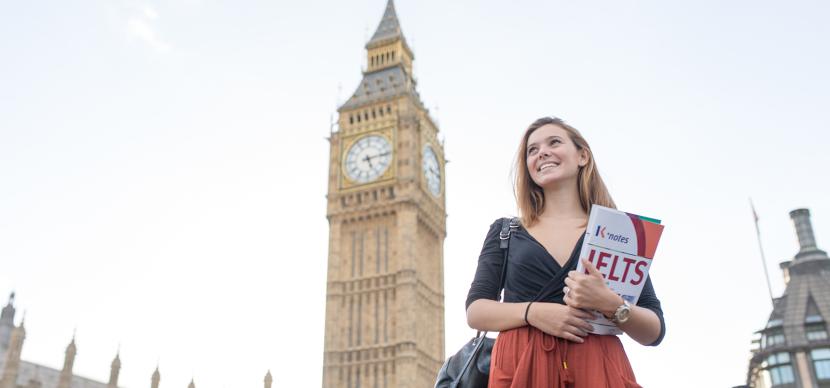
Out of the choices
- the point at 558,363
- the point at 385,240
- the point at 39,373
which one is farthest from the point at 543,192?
the point at 39,373

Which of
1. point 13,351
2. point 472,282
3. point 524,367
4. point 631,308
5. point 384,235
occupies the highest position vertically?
point 384,235

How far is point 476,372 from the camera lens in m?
3.76

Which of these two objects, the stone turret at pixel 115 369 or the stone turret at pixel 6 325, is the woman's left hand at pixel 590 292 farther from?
the stone turret at pixel 6 325

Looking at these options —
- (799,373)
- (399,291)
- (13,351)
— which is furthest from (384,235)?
(799,373)

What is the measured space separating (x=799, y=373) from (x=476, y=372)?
4965 cm

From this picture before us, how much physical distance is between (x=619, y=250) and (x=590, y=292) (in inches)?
9.6

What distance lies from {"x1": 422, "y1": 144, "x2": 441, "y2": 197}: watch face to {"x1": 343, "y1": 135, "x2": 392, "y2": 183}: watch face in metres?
2.81

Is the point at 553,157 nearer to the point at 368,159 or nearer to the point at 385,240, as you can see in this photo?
the point at 385,240

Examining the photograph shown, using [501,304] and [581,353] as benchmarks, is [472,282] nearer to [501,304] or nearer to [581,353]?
[501,304]

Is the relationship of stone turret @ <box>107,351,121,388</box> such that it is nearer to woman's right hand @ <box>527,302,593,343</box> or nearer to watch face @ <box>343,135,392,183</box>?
watch face @ <box>343,135,392,183</box>

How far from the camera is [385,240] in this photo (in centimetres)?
5038

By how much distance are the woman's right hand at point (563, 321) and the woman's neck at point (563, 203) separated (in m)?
0.64

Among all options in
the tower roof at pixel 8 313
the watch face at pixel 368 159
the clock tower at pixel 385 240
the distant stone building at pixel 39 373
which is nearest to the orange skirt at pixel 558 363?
the distant stone building at pixel 39 373

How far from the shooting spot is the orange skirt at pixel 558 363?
3420mm
